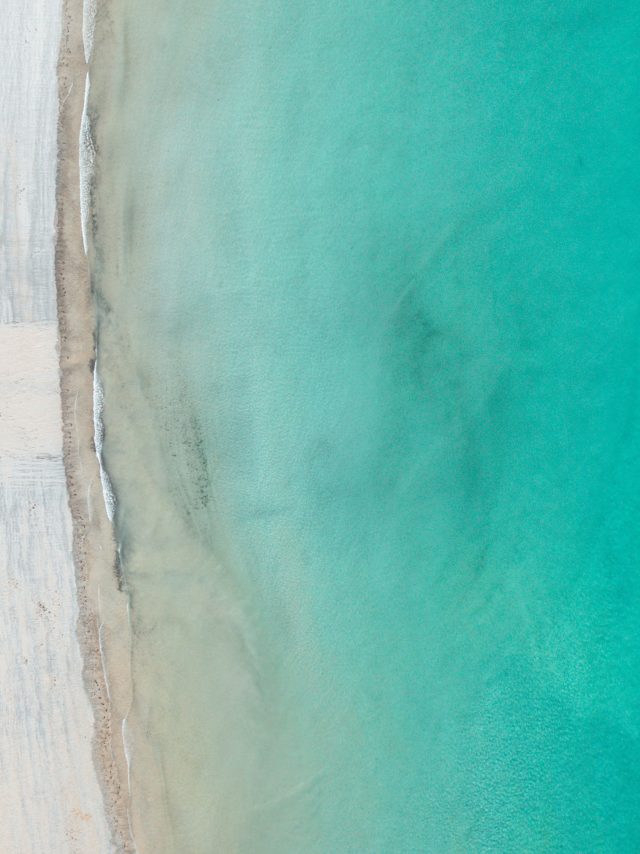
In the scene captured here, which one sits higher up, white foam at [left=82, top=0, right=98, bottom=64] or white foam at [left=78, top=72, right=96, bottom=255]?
white foam at [left=82, top=0, right=98, bottom=64]

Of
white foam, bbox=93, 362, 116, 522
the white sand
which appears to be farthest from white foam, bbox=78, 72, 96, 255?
white foam, bbox=93, 362, 116, 522

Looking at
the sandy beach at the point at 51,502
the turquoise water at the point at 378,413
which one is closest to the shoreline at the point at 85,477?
the sandy beach at the point at 51,502

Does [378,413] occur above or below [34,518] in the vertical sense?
above

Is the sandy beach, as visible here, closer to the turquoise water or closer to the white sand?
the white sand

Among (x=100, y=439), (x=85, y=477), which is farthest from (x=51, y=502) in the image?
(x=100, y=439)

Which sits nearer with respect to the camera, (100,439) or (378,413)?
(100,439)

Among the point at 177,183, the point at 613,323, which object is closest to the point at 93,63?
the point at 177,183

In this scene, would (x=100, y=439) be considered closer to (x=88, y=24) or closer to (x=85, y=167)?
(x=85, y=167)
